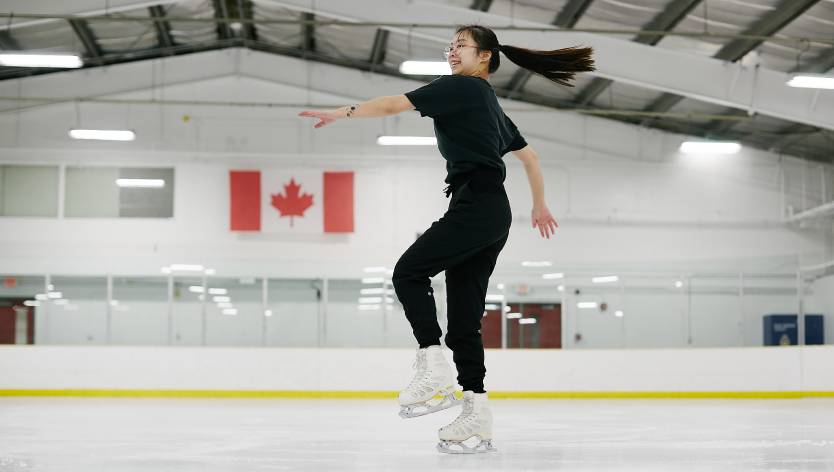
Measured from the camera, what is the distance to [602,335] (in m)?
13.6

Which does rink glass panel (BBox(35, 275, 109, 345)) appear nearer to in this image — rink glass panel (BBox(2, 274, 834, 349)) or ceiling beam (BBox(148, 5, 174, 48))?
rink glass panel (BBox(2, 274, 834, 349))

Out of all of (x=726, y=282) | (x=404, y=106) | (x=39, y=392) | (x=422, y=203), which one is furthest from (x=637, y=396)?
(x=404, y=106)

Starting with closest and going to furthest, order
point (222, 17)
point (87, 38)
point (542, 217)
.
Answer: point (542, 217) → point (87, 38) → point (222, 17)

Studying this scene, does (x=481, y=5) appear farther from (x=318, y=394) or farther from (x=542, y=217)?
(x=542, y=217)

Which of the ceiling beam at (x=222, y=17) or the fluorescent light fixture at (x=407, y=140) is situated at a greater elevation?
the ceiling beam at (x=222, y=17)

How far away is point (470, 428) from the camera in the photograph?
3.20 m

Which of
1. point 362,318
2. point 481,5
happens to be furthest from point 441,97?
point 362,318

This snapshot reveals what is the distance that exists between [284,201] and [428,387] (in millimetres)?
13814

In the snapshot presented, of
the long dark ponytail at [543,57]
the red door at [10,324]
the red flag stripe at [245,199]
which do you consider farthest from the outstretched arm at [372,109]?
the red flag stripe at [245,199]

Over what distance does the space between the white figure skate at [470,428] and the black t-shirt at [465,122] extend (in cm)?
79

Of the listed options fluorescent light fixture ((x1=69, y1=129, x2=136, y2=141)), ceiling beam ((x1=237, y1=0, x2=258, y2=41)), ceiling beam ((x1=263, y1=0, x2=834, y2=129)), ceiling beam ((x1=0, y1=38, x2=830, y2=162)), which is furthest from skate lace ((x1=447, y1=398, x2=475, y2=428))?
ceiling beam ((x1=0, y1=38, x2=830, y2=162))

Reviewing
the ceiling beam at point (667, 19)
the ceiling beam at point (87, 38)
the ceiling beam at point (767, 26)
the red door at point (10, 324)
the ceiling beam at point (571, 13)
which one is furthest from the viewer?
the ceiling beam at point (87, 38)

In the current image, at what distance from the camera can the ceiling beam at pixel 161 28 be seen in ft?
47.2

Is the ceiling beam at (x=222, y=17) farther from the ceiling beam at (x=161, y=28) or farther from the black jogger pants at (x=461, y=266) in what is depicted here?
the black jogger pants at (x=461, y=266)
